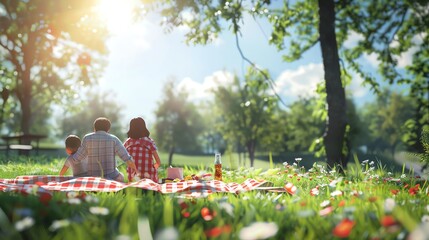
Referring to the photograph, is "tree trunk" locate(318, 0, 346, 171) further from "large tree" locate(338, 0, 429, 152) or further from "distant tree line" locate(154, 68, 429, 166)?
"distant tree line" locate(154, 68, 429, 166)

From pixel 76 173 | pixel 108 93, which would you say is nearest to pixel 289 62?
pixel 76 173

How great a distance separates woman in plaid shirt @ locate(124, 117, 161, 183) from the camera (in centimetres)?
812

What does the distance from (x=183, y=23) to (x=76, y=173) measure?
6.70 metres

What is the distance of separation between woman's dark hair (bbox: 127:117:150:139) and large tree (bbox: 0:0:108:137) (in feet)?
51.4

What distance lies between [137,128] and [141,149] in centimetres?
40

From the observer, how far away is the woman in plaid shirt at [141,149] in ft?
26.6

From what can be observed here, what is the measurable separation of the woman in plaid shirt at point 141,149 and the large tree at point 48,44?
15.7m

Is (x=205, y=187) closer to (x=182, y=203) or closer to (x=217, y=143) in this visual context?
(x=182, y=203)

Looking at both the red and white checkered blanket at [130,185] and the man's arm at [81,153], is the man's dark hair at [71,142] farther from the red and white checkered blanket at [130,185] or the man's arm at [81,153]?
the red and white checkered blanket at [130,185]

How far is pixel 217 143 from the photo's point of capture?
319ft

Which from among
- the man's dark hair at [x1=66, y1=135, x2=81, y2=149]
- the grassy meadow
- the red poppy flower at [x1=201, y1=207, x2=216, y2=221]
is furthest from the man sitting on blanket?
the red poppy flower at [x1=201, y1=207, x2=216, y2=221]

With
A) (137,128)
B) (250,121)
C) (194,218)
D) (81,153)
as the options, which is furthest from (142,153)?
(250,121)

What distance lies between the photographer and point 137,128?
26.7 feet

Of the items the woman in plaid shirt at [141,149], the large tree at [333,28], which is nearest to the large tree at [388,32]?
the large tree at [333,28]
